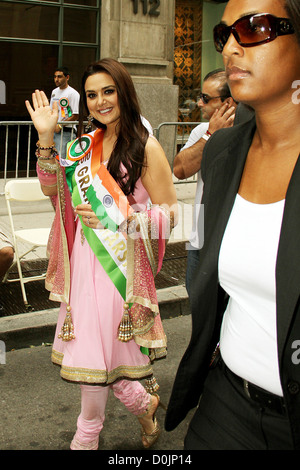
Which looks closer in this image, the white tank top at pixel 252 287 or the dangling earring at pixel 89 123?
the white tank top at pixel 252 287

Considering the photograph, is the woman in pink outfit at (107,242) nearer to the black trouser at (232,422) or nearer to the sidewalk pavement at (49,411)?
the sidewalk pavement at (49,411)

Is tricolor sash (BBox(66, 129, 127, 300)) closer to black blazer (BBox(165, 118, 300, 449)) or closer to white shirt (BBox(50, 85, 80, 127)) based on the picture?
black blazer (BBox(165, 118, 300, 449))

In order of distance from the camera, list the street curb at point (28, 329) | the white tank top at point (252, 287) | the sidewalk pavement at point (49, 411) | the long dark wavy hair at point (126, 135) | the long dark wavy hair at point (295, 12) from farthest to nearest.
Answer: the street curb at point (28, 329)
the sidewalk pavement at point (49, 411)
the long dark wavy hair at point (126, 135)
the white tank top at point (252, 287)
the long dark wavy hair at point (295, 12)

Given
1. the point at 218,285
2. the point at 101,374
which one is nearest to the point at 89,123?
the point at 101,374

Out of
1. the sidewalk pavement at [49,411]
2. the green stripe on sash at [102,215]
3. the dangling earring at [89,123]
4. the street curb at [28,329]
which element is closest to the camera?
the green stripe on sash at [102,215]

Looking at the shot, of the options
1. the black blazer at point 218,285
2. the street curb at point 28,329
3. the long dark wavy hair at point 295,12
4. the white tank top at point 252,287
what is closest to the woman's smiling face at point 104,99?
the black blazer at point 218,285

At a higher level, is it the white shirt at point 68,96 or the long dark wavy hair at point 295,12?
the white shirt at point 68,96

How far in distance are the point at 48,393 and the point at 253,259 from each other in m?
2.76

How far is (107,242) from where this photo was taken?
3.03 m

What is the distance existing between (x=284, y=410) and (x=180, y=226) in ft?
20.3

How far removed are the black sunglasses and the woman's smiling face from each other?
157 cm

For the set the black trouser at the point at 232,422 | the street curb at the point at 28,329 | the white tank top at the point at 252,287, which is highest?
the white tank top at the point at 252,287

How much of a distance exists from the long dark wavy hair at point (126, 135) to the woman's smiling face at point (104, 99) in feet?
0.08

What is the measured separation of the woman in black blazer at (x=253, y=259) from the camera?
1549 millimetres
